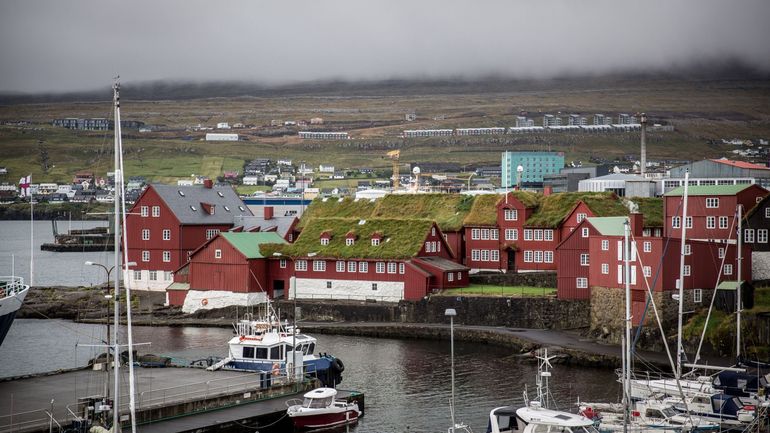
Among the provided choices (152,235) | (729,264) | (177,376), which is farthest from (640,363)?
(152,235)

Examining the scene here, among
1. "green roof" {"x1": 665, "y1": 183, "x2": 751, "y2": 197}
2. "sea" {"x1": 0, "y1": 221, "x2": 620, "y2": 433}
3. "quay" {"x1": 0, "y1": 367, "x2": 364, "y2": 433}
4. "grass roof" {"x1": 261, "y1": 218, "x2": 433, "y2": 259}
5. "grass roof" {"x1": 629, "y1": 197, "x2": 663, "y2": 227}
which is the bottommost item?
"sea" {"x1": 0, "y1": 221, "x2": 620, "y2": 433}

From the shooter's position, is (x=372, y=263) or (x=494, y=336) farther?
(x=372, y=263)

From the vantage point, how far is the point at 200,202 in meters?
83.2

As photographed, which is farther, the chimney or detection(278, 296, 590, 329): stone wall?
detection(278, 296, 590, 329): stone wall

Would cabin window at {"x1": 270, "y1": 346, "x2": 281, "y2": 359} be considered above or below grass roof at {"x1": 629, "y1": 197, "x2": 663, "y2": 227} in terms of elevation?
below

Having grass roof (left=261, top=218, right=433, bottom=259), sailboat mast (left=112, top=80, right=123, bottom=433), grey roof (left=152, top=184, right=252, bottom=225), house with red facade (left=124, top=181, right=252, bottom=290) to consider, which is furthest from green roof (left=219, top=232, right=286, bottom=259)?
sailboat mast (left=112, top=80, right=123, bottom=433)

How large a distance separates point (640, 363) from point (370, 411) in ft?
43.4

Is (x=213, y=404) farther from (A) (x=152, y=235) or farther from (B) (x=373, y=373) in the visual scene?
(A) (x=152, y=235)

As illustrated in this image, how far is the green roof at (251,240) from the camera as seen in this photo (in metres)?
70.2

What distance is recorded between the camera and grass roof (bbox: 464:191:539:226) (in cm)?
7312

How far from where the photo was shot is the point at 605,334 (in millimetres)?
55344

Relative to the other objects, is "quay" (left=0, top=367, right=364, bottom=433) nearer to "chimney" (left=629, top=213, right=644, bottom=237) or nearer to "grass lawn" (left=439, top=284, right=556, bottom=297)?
"chimney" (left=629, top=213, right=644, bottom=237)

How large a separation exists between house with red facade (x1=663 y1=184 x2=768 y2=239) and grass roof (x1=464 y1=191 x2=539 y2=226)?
11.3 meters

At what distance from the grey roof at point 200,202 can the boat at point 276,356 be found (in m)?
37.2
